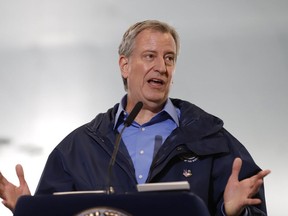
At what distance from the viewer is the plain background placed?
8.57ft

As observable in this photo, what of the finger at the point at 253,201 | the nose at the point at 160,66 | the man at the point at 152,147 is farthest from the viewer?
the nose at the point at 160,66

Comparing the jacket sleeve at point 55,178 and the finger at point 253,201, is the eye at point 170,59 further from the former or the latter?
the finger at point 253,201

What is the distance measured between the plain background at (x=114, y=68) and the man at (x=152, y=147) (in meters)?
0.36

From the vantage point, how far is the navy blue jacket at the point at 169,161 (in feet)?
6.49

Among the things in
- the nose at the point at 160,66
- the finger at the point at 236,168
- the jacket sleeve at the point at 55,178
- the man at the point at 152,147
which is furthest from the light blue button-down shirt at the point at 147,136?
the finger at the point at 236,168

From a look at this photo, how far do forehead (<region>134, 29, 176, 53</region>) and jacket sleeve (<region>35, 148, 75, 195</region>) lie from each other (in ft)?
1.61

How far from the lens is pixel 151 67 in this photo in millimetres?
2223

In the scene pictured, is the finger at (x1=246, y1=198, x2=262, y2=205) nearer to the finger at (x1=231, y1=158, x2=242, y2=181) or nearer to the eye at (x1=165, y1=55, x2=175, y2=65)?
the finger at (x1=231, y1=158, x2=242, y2=181)

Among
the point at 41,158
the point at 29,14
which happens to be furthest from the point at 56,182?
the point at 29,14

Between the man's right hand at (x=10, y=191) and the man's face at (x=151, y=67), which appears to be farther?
the man's face at (x=151, y=67)

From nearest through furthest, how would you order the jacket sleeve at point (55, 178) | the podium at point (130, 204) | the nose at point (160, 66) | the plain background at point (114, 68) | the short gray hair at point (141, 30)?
Answer: the podium at point (130, 204), the jacket sleeve at point (55, 178), the nose at point (160, 66), the short gray hair at point (141, 30), the plain background at point (114, 68)

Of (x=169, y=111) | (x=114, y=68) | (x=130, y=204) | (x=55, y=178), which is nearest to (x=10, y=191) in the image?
(x=55, y=178)

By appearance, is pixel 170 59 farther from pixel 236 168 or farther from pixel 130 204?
pixel 130 204

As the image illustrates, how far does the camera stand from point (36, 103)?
2732mm
